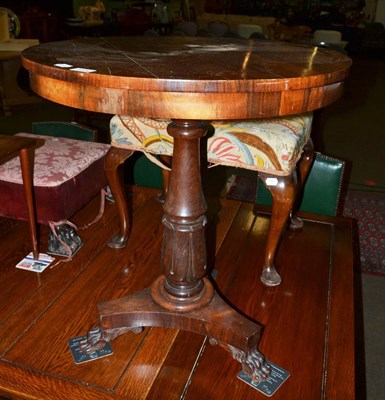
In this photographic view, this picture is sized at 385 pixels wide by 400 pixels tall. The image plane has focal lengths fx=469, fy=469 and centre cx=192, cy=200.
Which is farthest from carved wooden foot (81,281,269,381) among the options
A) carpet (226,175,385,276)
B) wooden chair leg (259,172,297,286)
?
carpet (226,175,385,276)

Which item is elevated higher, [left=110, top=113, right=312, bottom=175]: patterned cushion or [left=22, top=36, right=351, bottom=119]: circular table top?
[left=22, top=36, right=351, bottom=119]: circular table top

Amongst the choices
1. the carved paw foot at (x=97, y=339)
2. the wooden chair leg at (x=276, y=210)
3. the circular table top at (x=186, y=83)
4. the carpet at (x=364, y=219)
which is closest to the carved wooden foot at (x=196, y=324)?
the carved paw foot at (x=97, y=339)

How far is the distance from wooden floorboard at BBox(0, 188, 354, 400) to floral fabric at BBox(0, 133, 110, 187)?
28 cm

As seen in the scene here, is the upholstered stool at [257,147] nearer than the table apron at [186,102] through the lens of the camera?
No

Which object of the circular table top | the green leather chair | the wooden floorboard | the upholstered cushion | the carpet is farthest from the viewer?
the carpet

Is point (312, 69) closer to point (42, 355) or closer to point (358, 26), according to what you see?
point (42, 355)

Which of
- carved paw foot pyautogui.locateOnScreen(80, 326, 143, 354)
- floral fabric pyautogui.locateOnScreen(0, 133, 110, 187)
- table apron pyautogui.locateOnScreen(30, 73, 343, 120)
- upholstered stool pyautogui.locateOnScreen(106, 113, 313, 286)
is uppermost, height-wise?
table apron pyautogui.locateOnScreen(30, 73, 343, 120)

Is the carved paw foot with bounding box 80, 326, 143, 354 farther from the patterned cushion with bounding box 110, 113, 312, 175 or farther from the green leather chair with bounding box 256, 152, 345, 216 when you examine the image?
the green leather chair with bounding box 256, 152, 345, 216

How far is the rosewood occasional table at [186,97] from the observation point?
0.89m

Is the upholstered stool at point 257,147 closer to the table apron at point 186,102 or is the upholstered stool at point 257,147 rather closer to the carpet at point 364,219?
the table apron at point 186,102

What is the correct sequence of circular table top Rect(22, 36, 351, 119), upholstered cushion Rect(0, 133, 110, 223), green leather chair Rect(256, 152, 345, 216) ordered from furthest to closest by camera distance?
green leather chair Rect(256, 152, 345, 216) < upholstered cushion Rect(0, 133, 110, 223) < circular table top Rect(22, 36, 351, 119)

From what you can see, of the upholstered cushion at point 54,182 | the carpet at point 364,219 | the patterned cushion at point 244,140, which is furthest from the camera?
the carpet at point 364,219

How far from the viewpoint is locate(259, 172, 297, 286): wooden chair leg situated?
1419mm

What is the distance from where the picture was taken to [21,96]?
4.95m
